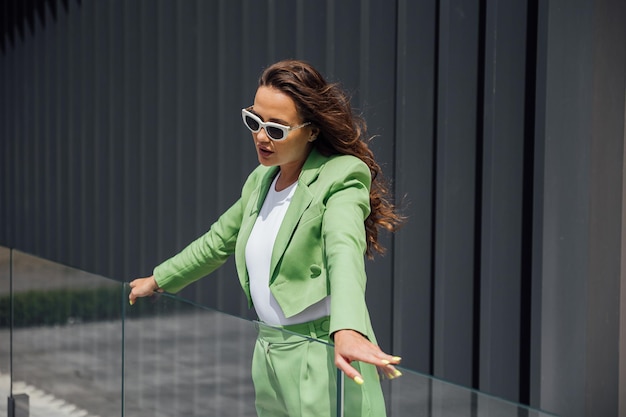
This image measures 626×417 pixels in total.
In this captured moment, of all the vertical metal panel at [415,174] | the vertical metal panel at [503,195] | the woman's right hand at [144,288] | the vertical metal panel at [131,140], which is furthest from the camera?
the vertical metal panel at [131,140]

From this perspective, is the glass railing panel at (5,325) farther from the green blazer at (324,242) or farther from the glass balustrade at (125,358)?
the green blazer at (324,242)

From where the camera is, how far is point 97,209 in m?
8.45

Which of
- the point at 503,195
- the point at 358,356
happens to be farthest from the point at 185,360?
the point at 503,195

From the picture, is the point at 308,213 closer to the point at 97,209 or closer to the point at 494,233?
the point at 494,233

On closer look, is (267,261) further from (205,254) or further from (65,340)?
(65,340)

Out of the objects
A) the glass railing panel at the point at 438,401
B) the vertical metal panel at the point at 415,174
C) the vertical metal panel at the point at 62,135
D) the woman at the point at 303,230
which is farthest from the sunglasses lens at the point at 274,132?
the vertical metal panel at the point at 62,135

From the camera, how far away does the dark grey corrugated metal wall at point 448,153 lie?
4375 mm

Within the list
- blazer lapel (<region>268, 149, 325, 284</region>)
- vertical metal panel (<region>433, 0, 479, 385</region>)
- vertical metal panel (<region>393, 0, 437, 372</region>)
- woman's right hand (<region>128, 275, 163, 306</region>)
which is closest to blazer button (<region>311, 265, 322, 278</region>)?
blazer lapel (<region>268, 149, 325, 284</region>)

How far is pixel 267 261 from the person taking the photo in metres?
3.11

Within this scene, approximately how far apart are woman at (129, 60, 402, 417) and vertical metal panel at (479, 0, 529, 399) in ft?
4.73

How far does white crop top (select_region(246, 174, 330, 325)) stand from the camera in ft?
10.0

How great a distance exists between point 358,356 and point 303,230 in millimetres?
600

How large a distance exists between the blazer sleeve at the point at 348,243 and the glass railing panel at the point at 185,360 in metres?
0.45

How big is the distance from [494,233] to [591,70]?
88 centimetres
